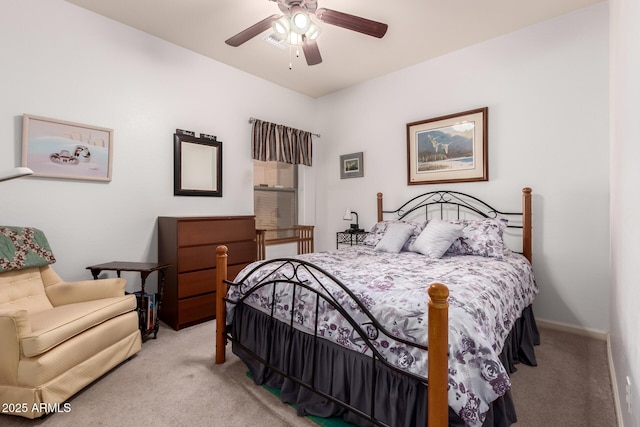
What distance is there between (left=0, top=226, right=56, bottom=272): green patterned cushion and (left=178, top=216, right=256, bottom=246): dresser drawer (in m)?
0.95

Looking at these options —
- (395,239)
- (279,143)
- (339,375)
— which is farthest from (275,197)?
(339,375)

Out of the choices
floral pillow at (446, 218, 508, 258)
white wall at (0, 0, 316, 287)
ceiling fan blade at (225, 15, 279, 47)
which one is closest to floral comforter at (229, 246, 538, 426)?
floral pillow at (446, 218, 508, 258)

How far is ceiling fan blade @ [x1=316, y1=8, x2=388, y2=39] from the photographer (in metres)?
2.12

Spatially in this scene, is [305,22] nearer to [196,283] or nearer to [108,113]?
[108,113]

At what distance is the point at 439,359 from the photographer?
→ 3.60 feet

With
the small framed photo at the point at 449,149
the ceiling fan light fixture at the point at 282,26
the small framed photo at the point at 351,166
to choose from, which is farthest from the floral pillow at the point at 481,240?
the ceiling fan light fixture at the point at 282,26

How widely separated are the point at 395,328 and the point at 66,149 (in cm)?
294

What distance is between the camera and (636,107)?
105 cm

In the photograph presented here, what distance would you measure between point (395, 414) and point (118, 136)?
10.3ft

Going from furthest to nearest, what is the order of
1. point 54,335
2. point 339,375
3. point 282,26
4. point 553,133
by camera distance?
1. point 553,133
2. point 282,26
3. point 54,335
4. point 339,375

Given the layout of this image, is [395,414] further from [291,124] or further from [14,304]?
[291,124]

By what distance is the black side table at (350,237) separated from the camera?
4.12 metres

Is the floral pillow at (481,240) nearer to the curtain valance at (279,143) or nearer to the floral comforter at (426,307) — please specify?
the floral comforter at (426,307)

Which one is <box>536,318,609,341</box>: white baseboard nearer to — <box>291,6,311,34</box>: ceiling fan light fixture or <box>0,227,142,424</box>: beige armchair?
<box>291,6,311,34</box>: ceiling fan light fixture
